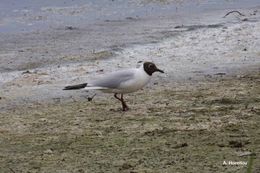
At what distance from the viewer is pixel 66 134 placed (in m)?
6.66

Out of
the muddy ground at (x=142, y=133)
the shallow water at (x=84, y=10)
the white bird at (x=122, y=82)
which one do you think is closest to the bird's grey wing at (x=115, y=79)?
the white bird at (x=122, y=82)

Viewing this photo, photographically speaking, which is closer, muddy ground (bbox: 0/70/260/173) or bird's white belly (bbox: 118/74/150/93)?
muddy ground (bbox: 0/70/260/173)

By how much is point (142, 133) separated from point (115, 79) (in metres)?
1.24

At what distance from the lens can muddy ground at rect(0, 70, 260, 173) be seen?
5.62 metres

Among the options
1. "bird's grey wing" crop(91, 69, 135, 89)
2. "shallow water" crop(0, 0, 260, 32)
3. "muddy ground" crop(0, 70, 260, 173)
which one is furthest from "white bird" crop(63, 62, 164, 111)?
"shallow water" crop(0, 0, 260, 32)

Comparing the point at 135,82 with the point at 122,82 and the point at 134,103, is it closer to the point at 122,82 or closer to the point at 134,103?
the point at 122,82

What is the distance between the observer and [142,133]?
6551 mm

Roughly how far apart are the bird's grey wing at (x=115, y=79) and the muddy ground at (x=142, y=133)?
253mm

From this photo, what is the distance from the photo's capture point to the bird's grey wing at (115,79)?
7648 mm

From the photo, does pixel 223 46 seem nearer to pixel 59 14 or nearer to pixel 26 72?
pixel 26 72

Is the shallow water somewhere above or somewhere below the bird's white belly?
below

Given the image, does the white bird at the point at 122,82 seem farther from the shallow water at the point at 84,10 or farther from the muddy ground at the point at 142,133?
the shallow water at the point at 84,10

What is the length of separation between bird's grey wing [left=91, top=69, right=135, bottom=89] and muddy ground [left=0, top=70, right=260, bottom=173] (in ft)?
0.83

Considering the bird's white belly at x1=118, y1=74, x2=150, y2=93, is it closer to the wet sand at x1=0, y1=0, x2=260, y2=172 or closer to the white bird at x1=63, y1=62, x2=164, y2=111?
the white bird at x1=63, y1=62, x2=164, y2=111
